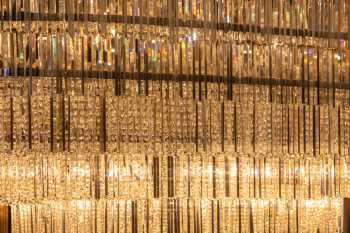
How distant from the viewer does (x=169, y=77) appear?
6.21 metres

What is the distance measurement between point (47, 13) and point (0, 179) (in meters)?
0.87

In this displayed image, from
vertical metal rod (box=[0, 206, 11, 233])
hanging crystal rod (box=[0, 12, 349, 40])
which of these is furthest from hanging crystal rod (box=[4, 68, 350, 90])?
vertical metal rod (box=[0, 206, 11, 233])

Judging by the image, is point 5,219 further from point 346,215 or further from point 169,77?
point 346,215

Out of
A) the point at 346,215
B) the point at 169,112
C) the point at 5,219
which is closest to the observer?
the point at 169,112

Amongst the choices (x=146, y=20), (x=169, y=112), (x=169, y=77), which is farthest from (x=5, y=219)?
(x=146, y=20)

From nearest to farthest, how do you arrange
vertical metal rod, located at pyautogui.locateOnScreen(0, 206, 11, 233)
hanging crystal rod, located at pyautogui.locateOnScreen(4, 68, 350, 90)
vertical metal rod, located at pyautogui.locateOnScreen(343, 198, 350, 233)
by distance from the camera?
hanging crystal rod, located at pyautogui.locateOnScreen(4, 68, 350, 90) → vertical metal rod, located at pyautogui.locateOnScreen(0, 206, 11, 233) → vertical metal rod, located at pyautogui.locateOnScreen(343, 198, 350, 233)

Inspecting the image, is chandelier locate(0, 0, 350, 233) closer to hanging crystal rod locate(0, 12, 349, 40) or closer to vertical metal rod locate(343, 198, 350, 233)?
hanging crystal rod locate(0, 12, 349, 40)

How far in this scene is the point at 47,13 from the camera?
602 cm

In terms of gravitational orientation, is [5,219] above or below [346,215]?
above

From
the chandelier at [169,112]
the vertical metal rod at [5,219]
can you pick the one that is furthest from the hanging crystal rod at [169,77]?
the vertical metal rod at [5,219]

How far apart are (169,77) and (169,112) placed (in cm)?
22

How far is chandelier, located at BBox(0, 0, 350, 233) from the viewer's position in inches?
238

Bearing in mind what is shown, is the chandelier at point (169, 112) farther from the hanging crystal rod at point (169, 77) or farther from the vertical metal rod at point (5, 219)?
the vertical metal rod at point (5, 219)

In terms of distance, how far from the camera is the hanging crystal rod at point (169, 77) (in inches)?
236
